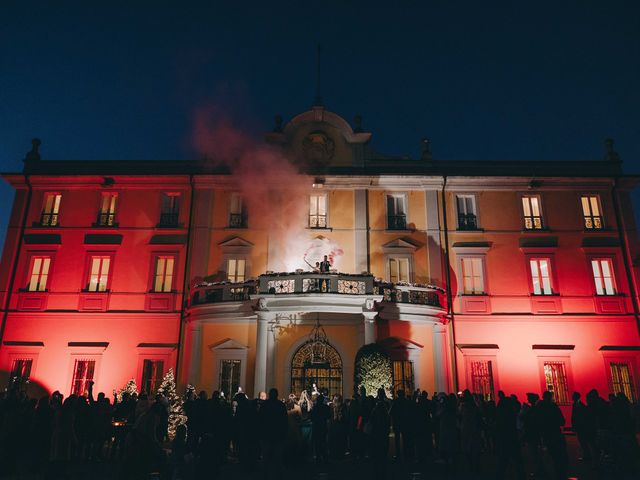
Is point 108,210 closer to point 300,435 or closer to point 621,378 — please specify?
point 300,435

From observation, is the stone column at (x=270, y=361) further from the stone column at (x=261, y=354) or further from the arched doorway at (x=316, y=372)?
the arched doorway at (x=316, y=372)

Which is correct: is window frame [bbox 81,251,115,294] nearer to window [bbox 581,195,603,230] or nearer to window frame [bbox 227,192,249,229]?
window frame [bbox 227,192,249,229]

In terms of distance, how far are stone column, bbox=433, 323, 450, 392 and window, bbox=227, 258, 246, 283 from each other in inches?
376

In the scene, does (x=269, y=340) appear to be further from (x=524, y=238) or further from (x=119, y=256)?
(x=524, y=238)

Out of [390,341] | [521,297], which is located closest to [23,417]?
[390,341]

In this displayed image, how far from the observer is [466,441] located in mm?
10734

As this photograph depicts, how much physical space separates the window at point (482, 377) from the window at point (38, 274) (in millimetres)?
20977

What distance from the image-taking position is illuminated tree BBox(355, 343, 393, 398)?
15.2 meters

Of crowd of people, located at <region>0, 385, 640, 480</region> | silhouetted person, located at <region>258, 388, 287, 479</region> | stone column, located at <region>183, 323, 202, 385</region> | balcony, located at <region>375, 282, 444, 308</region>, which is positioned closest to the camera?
crowd of people, located at <region>0, 385, 640, 480</region>

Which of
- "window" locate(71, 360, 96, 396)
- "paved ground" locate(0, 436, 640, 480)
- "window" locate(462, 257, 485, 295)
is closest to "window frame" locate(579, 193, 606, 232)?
"window" locate(462, 257, 485, 295)

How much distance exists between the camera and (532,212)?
23969 mm

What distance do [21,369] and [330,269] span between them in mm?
15170

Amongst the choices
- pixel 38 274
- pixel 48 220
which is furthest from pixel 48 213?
pixel 38 274

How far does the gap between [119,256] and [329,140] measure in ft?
40.3
